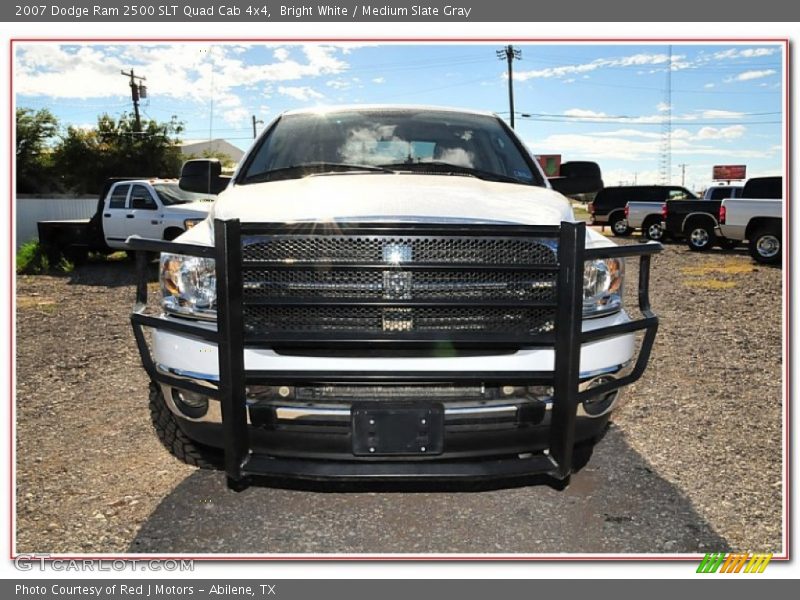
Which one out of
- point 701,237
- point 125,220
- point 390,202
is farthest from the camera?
point 701,237

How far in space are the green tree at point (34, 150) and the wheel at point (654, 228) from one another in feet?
110

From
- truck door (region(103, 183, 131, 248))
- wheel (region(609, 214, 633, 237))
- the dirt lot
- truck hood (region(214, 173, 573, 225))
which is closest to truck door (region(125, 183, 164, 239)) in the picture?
truck door (region(103, 183, 131, 248))

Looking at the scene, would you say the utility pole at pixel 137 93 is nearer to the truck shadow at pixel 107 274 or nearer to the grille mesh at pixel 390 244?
the truck shadow at pixel 107 274

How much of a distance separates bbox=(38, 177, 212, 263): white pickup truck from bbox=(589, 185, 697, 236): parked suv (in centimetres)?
1569

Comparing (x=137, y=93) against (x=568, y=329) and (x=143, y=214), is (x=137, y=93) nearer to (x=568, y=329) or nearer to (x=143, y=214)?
(x=143, y=214)

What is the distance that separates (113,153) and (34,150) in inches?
171

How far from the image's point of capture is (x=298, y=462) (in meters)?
2.67

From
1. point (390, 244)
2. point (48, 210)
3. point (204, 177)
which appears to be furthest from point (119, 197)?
point (48, 210)

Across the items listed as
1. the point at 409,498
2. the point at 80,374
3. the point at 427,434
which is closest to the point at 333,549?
the point at 409,498

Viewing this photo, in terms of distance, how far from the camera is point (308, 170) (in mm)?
3854

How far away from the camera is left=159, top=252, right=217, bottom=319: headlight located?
2.81 meters

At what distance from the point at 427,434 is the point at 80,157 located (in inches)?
1774

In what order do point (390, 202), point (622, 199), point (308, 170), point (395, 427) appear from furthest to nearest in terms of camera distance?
point (622, 199) < point (308, 170) < point (390, 202) < point (395, 427)

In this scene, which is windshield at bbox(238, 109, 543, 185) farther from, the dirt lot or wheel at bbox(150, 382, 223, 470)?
the dirt lot
